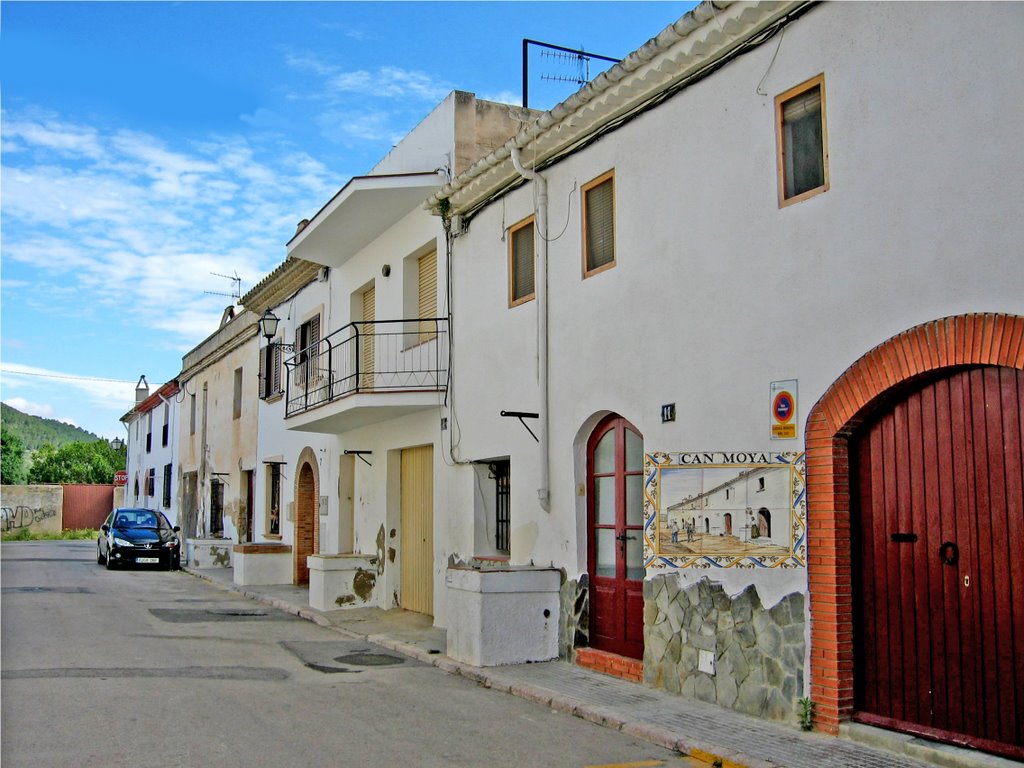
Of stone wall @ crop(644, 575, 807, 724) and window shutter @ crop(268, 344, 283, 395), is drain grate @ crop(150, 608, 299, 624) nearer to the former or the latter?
window shutter @ crop(268, 344, 283, 395)

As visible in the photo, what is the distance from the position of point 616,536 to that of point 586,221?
10.7 feet

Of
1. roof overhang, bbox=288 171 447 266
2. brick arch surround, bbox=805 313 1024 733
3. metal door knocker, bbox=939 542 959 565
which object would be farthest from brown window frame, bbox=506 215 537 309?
metal door knocker, bbox=939 542 959 565

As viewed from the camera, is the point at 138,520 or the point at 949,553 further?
the point at 138,520

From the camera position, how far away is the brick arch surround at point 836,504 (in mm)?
6648

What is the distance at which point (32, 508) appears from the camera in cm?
4762

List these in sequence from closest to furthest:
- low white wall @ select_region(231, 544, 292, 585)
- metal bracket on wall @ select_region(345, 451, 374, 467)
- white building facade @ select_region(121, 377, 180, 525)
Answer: metal bracket on wall @ select_region(345, 451, 374, 467) < low white wall @ select_region(231, 544, 292, 585) < white building facade @ select_region(121, 377, 180, 525)

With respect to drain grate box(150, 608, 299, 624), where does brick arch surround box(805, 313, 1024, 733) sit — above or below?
above

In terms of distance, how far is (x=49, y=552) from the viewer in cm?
3112

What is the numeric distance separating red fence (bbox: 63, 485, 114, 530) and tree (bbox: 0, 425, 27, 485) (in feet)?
37.2

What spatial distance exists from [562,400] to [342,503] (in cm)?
778

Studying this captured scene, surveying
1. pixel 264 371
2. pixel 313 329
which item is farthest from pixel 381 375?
pixel 264 371

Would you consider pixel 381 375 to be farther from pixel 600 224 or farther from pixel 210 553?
pixel 210 553

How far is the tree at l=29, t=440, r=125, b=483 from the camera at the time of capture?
6656 centimetres

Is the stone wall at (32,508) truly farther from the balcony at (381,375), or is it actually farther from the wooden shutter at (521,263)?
the wooden shutter at (521,263)
